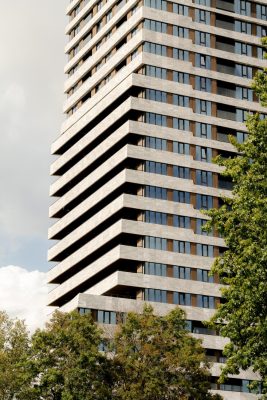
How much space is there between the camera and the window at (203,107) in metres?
103

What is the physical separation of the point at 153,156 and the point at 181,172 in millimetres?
3729

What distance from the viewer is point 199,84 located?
340 ft

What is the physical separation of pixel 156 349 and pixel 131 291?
32433 mm

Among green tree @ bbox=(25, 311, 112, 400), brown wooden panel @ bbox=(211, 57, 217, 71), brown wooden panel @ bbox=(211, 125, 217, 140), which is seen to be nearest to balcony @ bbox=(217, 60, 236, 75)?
brown wooden panel @ bbox=(211, 57, 217, 71)

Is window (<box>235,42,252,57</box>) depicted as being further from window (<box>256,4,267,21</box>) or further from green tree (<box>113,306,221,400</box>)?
green tree (<box>113,306,221,400</box>)

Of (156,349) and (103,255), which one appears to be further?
(103,255)

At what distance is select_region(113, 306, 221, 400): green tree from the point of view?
60.3m

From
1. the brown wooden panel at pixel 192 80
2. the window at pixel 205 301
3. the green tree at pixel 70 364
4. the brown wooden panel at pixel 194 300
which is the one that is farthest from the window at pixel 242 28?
the green tree at pixel 70 364

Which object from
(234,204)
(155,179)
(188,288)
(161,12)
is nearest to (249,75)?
(161,12)

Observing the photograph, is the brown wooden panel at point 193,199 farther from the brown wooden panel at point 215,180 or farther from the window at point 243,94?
the window at point 243,94

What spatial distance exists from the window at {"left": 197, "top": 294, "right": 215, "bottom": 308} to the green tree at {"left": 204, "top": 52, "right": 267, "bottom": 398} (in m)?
49.3

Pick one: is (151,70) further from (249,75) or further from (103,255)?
(103,255)

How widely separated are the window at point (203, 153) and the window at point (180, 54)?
35.8 feet

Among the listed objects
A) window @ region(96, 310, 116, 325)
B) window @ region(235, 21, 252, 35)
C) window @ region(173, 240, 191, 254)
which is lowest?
window @ region(96, 310, 116, 325)
